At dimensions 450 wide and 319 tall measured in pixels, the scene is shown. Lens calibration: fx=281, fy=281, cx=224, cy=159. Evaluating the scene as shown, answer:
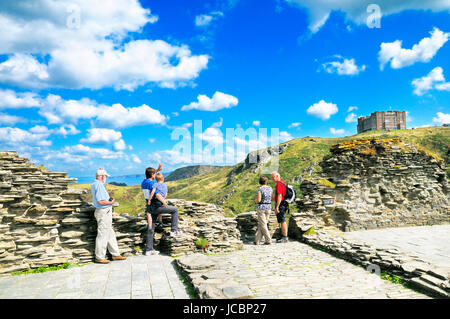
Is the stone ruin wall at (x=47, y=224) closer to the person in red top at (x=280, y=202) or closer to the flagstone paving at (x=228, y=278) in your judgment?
the flagstone paving at (x=228, y=278)

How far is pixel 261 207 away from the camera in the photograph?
10172 mm

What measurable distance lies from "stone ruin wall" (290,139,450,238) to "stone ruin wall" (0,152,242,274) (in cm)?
656

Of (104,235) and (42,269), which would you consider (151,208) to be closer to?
(104,235)

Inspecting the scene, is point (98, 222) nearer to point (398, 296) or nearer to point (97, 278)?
point (97, 278)

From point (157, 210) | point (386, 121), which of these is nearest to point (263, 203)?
point (157, 210)

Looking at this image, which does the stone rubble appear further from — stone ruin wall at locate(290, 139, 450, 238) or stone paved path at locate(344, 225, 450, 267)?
stone paved path at locate(344, 225, 450, 267)

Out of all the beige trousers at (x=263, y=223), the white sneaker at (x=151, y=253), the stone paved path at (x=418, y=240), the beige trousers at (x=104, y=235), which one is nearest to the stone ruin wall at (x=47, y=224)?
the white sneaker at (x=151, y=253)

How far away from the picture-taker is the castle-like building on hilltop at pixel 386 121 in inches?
3834

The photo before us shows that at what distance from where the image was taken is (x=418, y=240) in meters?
10.2


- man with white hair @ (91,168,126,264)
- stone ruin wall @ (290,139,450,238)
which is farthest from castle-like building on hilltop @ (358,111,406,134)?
man with white hair @ (91,168,126,264)

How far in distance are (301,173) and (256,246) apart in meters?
38.6

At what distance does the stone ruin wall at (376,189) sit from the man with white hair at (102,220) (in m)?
7.62

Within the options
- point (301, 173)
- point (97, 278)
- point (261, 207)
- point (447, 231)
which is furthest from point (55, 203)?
point (301, 173)

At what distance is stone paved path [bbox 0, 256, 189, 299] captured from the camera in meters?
5.59
